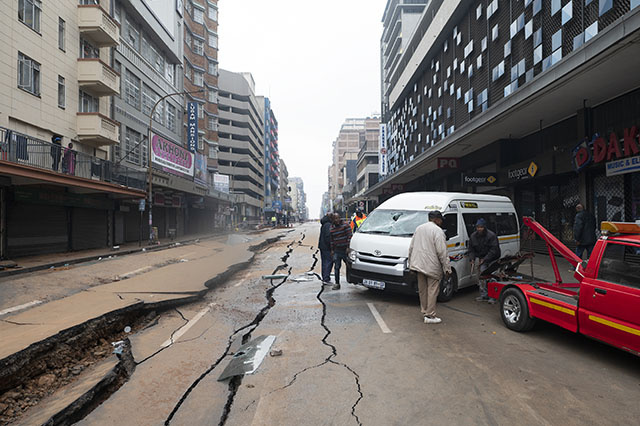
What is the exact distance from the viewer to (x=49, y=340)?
14.7ft

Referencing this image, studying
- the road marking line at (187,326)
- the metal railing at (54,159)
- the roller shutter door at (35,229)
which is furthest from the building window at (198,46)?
the road marking line at (187,326)

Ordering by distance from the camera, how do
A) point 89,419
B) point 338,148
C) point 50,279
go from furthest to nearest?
point 338,148 → point 50,279 → point 89,419

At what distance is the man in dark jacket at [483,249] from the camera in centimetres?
713

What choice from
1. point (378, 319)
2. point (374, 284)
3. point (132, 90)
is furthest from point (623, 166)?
point (132, 90)

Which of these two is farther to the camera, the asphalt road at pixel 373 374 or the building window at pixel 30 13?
the building window at pixel 30 13

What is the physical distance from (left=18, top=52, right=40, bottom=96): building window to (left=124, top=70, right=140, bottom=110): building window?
810cm

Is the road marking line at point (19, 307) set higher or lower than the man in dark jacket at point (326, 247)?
lower

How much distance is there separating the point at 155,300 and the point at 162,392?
373 cm

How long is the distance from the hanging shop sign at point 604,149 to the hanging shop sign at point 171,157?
22832mm

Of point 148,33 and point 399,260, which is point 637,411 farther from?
point 148,33

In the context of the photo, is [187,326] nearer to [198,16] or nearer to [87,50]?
[87,50]

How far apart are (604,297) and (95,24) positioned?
23955 millimetres

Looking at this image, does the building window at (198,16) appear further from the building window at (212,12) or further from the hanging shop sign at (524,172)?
the hanging shop sign at (524,172)

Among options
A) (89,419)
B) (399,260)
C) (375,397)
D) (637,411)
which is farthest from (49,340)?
(637,411)
